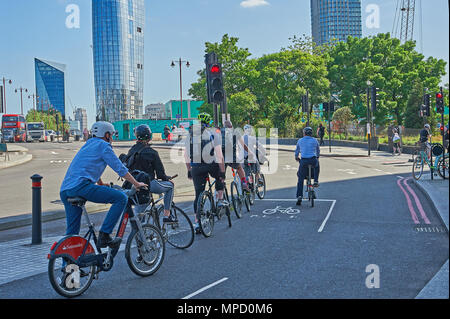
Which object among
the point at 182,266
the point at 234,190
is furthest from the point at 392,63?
the point at 182,266

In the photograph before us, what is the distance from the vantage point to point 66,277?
4.97 meters

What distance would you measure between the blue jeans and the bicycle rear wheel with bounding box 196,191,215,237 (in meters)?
2.37

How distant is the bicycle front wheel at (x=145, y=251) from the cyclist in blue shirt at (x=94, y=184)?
0.25m

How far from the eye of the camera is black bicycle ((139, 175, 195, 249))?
6.39 meters

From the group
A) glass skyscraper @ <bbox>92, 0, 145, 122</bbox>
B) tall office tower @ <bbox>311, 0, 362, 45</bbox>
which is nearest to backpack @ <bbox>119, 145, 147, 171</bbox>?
glass skyscraper @ <bbox>92, 0, 145, 122</bbox>

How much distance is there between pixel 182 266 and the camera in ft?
20.1

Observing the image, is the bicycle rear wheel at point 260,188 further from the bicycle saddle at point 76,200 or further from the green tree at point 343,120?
the green tree at point 343,120

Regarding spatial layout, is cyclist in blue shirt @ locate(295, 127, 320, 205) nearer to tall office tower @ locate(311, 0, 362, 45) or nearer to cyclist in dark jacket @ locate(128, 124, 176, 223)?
cyclist in dark jacket @ locate(128, 124, 176, 223)

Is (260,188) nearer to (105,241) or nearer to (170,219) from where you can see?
(170,219)

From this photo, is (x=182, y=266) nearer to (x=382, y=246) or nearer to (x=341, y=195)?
(x=382, y=246)

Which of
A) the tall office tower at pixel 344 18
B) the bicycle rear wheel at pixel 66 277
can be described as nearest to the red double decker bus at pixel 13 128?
the bicycle rear wheel at pixel 66 277

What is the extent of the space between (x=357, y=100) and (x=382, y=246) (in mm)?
52197

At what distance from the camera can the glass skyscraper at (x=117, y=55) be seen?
159 m

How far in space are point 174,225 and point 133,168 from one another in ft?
3.35
